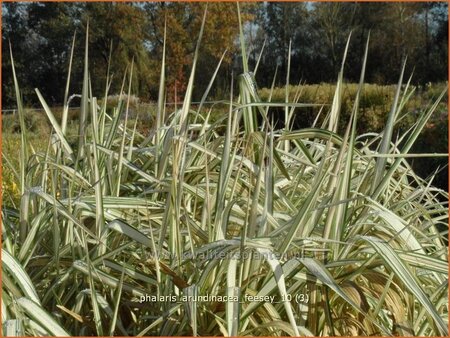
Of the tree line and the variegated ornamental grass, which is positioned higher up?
the tree line

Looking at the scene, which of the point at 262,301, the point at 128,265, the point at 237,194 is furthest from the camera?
the point at 237,194

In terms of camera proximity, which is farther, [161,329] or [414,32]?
[414,32]

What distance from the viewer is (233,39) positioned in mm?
14594

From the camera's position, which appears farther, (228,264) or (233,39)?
(233,39)

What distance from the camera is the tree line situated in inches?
624

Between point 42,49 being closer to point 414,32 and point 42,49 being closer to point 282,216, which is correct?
point 414,32

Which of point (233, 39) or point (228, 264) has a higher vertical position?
point (233, 39)

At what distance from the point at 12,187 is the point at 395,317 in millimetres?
1710

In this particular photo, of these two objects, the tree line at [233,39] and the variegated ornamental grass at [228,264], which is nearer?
the variegated ornamental grass at [228,264]

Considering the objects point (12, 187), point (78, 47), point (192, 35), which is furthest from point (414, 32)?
point (12, 187)

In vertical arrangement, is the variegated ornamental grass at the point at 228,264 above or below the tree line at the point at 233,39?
below

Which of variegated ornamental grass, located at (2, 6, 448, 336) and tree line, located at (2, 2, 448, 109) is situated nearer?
variegated ornamental grass, located at (2, 6, 448, 336)

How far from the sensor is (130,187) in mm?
1324

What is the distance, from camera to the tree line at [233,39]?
15.9 m
